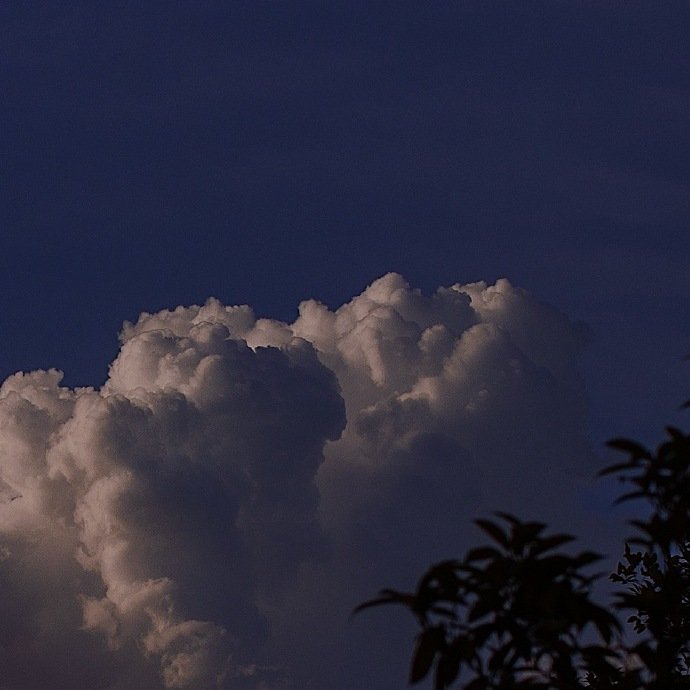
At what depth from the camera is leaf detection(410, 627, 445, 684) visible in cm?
829

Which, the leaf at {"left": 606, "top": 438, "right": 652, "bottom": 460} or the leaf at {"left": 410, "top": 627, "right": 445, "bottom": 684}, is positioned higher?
the leaf at {"left": 606, "top": 438, "right": 652, "bottom": 460}

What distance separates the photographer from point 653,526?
30.8 feet

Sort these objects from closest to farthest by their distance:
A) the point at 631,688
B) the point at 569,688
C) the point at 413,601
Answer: the point at 413,601, the point at 569,688, the point at 631,688

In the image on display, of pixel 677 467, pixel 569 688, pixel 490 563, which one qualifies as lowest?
pixel 569 688

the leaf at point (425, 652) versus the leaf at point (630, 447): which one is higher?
the leaf at point (630, 447)

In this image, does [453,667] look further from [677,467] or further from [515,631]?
[677,467]

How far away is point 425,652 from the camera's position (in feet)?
27.3

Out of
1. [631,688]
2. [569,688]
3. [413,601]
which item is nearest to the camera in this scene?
[413,601]

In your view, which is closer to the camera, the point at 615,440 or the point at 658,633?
the point at 615,440

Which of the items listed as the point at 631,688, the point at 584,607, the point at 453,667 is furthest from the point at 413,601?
the point at 631,688

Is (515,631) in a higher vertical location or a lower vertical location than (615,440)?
lower

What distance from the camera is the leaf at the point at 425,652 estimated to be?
8.29 metres

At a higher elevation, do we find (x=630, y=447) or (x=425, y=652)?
(x=630, y=447)

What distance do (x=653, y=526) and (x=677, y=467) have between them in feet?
1.71
